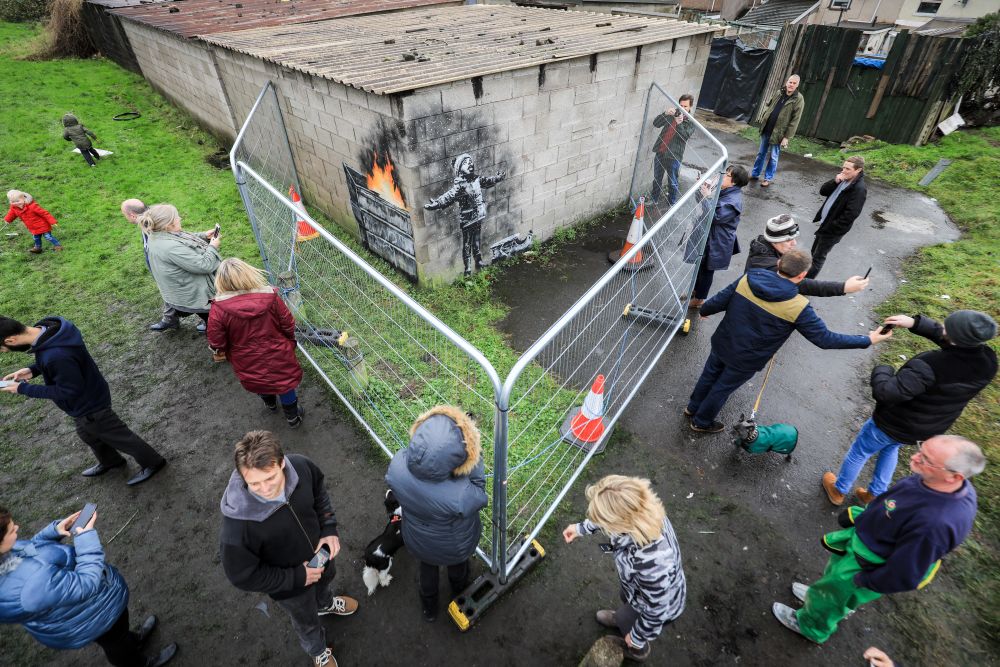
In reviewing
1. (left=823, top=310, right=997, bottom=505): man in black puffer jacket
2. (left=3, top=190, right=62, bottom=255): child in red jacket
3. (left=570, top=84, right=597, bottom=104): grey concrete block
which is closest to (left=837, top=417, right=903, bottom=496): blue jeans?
(left=823, top=310, right=997, bottom=505): man in black puffer jacket

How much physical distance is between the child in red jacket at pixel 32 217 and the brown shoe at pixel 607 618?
9213 millimetres

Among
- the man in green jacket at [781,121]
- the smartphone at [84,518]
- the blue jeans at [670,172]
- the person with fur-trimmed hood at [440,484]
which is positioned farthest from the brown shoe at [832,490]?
the man in green jacket at [781,121]

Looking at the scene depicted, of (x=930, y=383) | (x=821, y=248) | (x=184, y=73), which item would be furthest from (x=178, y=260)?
(x=184, y=73)

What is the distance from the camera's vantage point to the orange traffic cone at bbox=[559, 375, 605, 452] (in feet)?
13.0

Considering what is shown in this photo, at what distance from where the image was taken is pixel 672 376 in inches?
204

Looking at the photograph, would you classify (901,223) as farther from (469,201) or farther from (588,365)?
(469,201)

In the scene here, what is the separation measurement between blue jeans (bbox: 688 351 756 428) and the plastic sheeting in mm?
10437

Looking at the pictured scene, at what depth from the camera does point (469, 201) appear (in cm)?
618

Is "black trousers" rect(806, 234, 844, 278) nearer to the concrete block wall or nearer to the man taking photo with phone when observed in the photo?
the man taking photo with phone

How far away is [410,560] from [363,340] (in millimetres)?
2405

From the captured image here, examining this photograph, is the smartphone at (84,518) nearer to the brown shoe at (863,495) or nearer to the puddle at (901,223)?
the brown shoe at (863,495)

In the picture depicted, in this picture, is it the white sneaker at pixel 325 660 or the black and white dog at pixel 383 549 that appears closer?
the white sneaker at pixel 325 660

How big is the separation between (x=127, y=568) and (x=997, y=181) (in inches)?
547

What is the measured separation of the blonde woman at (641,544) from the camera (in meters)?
2.32
